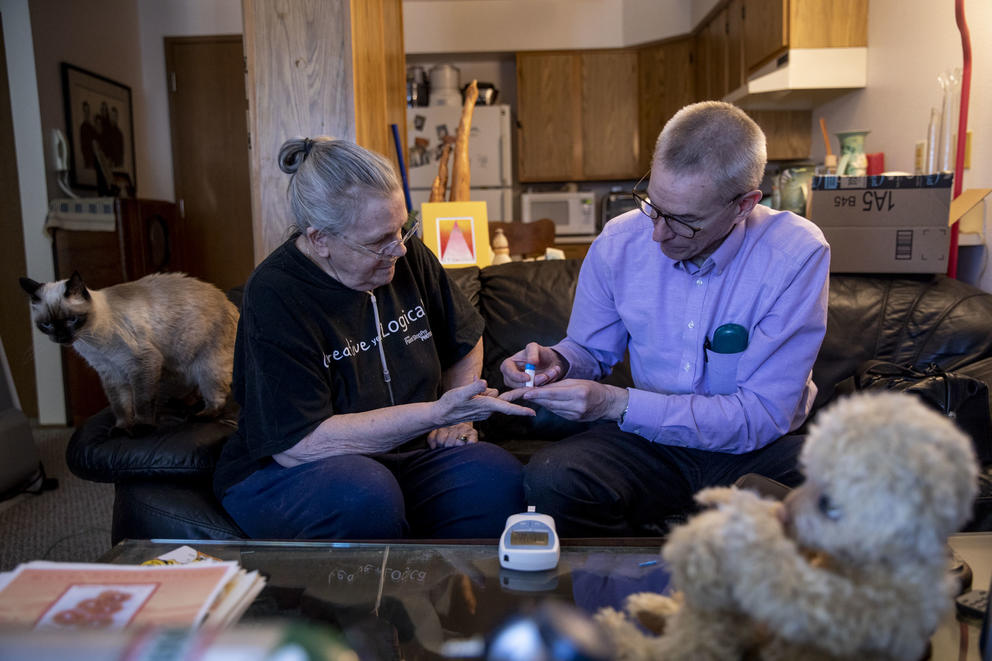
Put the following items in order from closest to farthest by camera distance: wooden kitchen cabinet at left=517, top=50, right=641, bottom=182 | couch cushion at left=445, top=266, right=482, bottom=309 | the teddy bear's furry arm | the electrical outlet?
the teddy bear's furry arm
couch cushion at left=445, top=266, right=482, bottom=309
the electrical outlet
wooden kitchen cabinet at left=517, top=50, right=641, bottom=182

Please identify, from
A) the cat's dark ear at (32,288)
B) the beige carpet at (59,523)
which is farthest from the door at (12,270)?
the cat's dark ear at (32,288)

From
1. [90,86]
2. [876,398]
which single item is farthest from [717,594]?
[90,86]

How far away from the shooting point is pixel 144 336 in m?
2.13

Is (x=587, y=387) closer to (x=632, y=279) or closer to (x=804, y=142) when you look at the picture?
(x=632, y=279)

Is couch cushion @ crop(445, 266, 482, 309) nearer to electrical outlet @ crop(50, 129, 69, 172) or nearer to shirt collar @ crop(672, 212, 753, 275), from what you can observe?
shirt collar @ crop(672, 212, 753, 275)

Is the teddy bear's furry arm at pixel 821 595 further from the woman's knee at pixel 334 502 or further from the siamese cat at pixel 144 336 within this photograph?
the siamese cat at pixel 144 336

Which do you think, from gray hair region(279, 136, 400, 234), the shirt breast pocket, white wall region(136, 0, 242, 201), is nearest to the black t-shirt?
gray hair region(279, 136, 400, 234)

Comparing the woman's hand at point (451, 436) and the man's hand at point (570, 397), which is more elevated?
the man's hand at point (570, 397)

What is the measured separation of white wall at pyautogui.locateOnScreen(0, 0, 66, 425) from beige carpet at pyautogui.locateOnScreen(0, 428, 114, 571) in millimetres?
708

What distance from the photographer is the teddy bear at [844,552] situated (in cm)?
61

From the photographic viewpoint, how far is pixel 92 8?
14.7 ft

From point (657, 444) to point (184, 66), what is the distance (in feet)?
16.1

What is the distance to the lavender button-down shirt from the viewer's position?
1502mm

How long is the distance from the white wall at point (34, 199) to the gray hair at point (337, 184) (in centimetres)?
310
